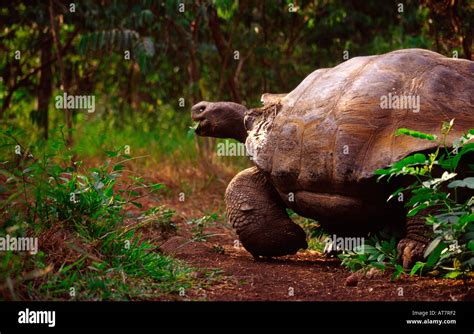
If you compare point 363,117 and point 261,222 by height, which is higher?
point 363,117

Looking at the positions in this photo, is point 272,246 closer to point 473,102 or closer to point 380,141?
point 380,141

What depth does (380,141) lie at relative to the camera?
14.4ft

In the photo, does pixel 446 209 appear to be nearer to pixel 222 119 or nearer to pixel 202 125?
pixel 222 119

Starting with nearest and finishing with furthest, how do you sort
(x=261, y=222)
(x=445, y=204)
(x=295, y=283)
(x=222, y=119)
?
(x=445, y=204), (x=295, y=283), (x=261, y=222), (x=222, y=119)

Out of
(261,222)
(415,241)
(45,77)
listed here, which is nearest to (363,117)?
(415,241)

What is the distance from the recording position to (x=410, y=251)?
438 cm

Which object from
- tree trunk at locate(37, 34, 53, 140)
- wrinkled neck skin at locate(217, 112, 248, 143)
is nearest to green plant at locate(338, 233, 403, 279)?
wrinkled neck skin at locate(217, 112, 248, 143)

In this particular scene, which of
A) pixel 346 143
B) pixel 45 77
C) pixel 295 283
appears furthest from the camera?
pixel 45 77

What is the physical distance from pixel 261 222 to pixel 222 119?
1.18 m

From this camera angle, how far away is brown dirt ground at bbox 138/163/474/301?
3.87 meters

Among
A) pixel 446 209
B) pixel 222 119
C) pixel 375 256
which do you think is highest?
pixel 222 119

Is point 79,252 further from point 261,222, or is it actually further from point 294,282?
point 261,222

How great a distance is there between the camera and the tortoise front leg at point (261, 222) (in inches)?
210

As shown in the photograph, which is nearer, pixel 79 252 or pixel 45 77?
pixel 79 252
